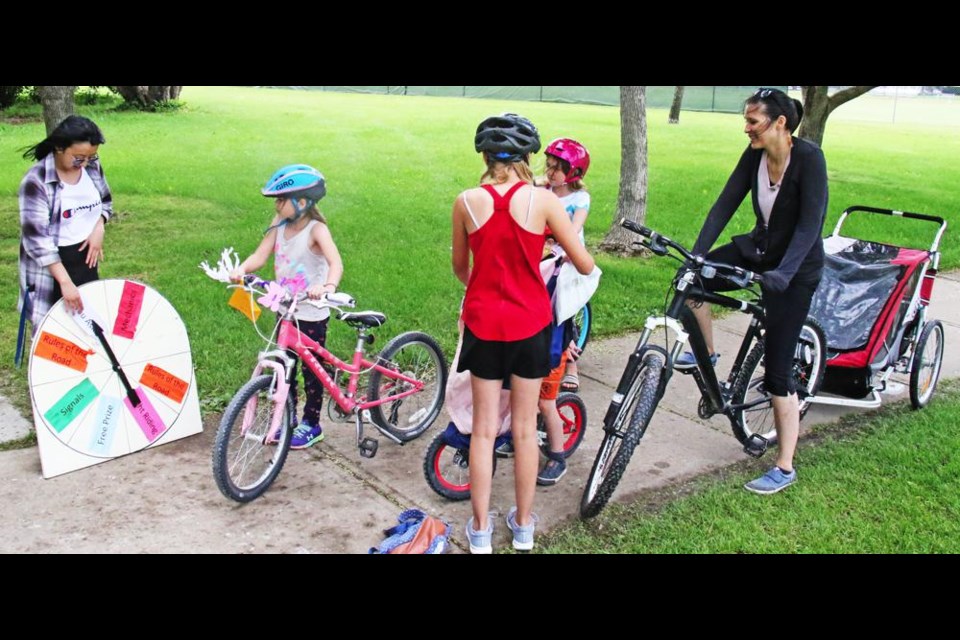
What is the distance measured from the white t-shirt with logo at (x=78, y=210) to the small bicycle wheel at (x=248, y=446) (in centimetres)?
135

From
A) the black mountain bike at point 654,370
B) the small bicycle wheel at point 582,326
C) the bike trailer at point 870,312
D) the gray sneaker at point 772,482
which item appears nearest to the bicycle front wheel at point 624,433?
the black mountain bike at point 654,370

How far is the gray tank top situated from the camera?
4.51m

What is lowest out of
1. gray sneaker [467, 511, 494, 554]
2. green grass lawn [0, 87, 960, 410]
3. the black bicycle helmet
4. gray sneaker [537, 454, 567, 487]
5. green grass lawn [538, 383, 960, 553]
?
green grass lawn [0, 87, 960, 410]

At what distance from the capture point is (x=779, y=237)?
4.31 m

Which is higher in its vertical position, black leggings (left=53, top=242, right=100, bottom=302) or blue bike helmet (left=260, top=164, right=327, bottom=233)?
blue bike helmet (left=260, top=164, right=327, bottom=233)

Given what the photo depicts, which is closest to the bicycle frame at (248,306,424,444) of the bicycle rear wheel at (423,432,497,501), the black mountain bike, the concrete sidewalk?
the concrete sidewalk

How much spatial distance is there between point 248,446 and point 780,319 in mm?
2714

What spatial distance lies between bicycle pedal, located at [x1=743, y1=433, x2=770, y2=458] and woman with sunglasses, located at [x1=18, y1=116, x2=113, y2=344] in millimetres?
3582

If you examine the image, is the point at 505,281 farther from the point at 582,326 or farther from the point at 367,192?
the point at 367,192

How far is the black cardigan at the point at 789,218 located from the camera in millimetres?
4098

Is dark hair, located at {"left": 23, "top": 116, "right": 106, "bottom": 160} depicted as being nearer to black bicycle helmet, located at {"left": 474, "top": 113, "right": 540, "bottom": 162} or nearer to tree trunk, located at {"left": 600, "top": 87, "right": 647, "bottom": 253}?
black bicycle helmet, located at {"left": 474, "top": 113, "right": 540, "bottom": 162}

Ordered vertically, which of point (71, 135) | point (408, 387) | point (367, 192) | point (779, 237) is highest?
point (71, 135)

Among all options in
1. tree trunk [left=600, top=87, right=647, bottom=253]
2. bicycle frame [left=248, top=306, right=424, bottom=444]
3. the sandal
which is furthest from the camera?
tree trunk [left=600, top=87, right=647, bottom=253]

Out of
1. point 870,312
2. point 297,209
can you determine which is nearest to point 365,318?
point 297,209
